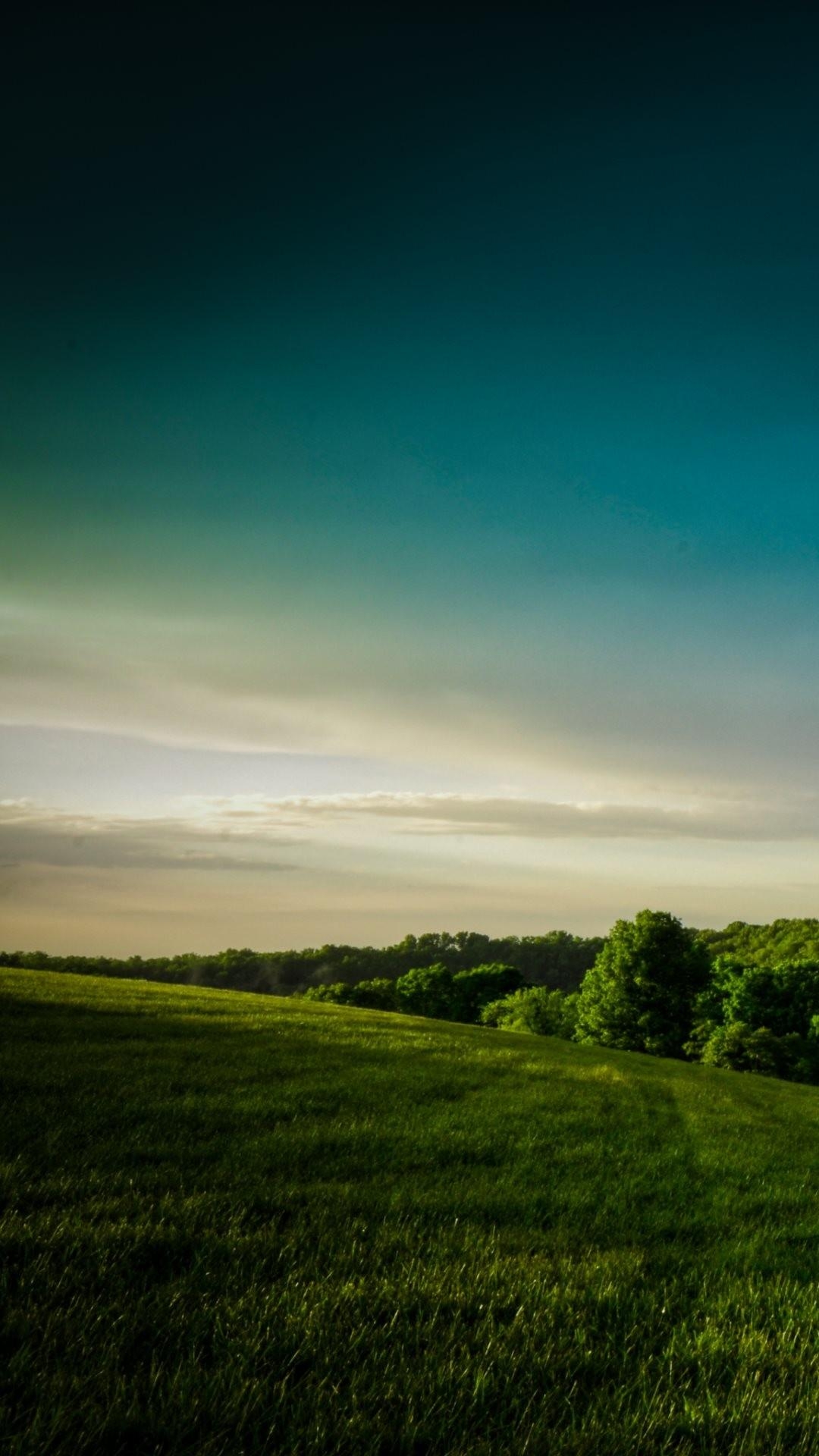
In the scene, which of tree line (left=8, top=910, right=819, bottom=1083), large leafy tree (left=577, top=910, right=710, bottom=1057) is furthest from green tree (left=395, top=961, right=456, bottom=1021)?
large leafy tree (left=577, top=910, right=710, bottom=1057)

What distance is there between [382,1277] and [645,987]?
57779 millimetres

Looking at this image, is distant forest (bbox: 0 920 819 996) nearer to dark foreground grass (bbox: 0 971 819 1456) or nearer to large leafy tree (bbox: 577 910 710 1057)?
large leafy tree (bbox: 577 910 710 1057)

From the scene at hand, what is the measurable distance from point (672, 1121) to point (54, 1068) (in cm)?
1065

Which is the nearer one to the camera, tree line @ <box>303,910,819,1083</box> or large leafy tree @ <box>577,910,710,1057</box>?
tree line @ <box>303,910,819,1083</box>

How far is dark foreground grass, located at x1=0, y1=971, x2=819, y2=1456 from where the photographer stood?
3.45m

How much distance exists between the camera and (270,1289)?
177 inches

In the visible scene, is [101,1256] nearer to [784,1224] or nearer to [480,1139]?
[480,1139]

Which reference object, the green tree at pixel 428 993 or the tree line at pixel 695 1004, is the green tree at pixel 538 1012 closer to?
the green tree at pixel 428 993

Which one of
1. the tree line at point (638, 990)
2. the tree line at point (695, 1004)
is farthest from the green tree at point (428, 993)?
the tree line at point (695, 1004)

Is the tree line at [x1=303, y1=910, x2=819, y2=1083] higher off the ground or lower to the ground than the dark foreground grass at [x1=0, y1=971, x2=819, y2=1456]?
lower

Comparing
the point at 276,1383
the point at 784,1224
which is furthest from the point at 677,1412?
the point at 784,1224

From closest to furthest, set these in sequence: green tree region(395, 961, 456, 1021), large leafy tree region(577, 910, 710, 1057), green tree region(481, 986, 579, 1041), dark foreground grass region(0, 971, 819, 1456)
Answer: dark foreground grass region(0, 971, 819, 1456), large leafy tree region(577, 910, 710, 1057), green tree region(481, 986, 579, 1041), green tree region(395, 961, 456, 1021)

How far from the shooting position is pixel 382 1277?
485cm

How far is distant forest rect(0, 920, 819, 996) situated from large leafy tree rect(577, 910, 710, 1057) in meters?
9.83
